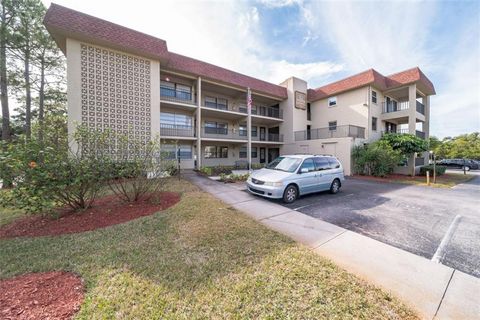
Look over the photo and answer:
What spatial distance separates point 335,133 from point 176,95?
15.0m

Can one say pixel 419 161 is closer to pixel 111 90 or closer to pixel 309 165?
pixel 309 165

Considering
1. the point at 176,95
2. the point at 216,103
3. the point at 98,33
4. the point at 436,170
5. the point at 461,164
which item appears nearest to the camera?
the point at 98,33

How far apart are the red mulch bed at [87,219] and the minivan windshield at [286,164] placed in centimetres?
447

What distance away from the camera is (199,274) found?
108 inches

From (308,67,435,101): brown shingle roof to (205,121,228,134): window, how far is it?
39.8ft

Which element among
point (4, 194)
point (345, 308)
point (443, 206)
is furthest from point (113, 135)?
point (443, 206)

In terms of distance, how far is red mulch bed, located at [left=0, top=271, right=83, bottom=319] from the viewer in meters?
2.06

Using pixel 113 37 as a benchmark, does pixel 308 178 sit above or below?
below

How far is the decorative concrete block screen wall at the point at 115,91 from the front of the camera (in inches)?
432

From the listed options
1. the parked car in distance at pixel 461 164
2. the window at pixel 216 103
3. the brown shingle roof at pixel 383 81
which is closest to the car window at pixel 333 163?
the brown shingle roof at pixel 383 81

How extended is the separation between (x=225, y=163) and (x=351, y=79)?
50.1 ft

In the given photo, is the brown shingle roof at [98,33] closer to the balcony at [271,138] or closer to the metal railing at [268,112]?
the metal railing at [268,112]

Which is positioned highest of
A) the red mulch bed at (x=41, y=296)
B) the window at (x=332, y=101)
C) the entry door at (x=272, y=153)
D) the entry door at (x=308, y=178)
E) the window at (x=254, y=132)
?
the window at (x=332, y=101)

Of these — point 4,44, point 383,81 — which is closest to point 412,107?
point 383,81
